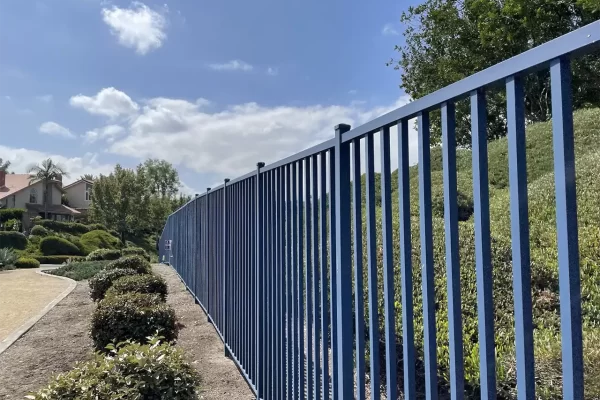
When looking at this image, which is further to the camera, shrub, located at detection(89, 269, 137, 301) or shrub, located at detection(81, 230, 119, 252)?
shrub, located at detection(81, 230, 119, 252)

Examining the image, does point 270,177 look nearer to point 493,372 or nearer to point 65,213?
point 493,372

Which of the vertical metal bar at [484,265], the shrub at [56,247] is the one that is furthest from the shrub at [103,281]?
the shrub at [56,247]

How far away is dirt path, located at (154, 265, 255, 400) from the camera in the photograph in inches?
181

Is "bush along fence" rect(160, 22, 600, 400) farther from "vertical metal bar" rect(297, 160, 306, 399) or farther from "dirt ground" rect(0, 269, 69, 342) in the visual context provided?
"dirt ground" rect(0, 269, 69, 342)

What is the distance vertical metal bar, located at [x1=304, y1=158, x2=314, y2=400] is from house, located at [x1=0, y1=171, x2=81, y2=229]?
51139mm

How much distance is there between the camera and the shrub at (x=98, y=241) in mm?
37156

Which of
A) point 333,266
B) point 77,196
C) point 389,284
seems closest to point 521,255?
point 389,284

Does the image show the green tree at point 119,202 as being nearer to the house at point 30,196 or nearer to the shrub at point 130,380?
the house at point 30,196

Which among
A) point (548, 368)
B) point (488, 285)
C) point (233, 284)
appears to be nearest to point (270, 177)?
point (233, 284)

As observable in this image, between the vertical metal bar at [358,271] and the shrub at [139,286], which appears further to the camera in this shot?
the shrub at [139,286]

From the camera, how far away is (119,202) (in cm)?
4375

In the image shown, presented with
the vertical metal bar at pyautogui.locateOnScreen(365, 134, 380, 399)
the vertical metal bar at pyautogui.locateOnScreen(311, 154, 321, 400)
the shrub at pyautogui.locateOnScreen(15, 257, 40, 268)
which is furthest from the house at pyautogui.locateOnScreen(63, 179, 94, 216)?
the vertical metal bar at pyautogui.locateOnScreen(365, 134, 380, 399)

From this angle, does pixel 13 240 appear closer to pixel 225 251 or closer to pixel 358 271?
pixel 225 251

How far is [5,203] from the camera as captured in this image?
49406 millimetres
